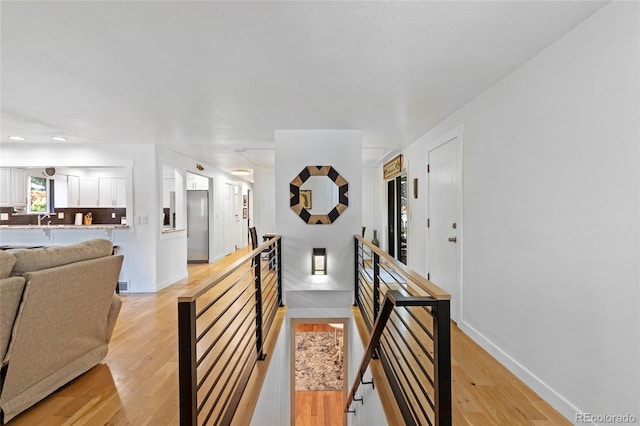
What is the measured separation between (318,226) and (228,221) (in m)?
5.34

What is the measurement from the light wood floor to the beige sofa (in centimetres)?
15

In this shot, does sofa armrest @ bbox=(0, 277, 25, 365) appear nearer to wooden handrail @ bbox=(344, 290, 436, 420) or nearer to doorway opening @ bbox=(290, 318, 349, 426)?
wooden handrail @ bbox=(344, 290, 436, 420)

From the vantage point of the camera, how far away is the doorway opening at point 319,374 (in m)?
4.55

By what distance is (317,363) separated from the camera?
660 centimetres

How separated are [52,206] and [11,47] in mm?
5612

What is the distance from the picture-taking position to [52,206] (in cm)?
630

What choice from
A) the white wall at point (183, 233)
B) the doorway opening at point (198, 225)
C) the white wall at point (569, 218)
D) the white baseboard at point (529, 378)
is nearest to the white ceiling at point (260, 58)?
the white wall at point (569, 218)

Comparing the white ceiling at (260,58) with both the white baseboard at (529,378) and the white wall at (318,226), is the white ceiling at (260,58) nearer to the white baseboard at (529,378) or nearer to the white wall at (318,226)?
the white wall at (318,226)

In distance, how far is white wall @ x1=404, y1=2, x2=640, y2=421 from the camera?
5.03 ft

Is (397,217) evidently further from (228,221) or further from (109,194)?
(109,194)

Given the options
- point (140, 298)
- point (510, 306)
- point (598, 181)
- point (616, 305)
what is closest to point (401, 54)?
point (598, 181)

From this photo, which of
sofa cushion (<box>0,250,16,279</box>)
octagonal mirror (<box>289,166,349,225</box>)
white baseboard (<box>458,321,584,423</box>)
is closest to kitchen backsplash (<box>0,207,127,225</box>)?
octagonal mirror (<box>289,166,349,225</box>)

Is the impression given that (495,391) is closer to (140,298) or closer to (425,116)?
(425,116)

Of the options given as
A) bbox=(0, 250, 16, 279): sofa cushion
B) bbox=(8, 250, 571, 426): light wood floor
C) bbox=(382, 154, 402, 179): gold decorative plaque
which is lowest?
bbox=(8, 250, 571, 426): light wood floor
